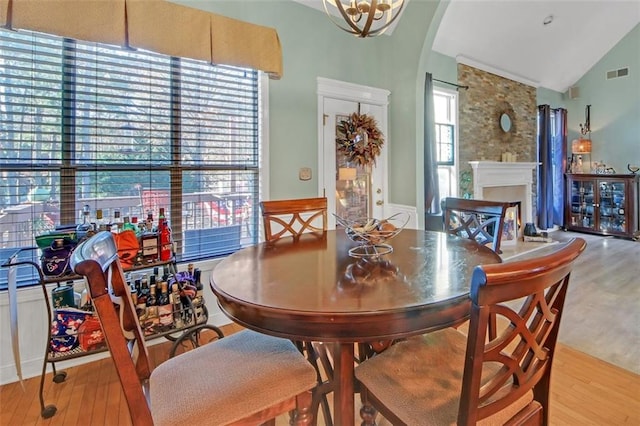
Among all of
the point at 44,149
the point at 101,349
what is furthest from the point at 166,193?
the point at 101,349

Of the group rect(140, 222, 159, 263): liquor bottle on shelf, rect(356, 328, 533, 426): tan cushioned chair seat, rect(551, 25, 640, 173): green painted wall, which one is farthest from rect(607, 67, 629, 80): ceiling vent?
rect(140, 222, 159, 263): liquor bottle on shelf

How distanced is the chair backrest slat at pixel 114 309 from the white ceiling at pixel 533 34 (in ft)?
15.6

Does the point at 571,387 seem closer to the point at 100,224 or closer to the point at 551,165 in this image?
the point at 100,224

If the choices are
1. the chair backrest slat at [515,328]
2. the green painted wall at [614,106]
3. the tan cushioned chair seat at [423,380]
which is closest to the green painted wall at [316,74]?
the tan cushioned chair seat at [423,380]

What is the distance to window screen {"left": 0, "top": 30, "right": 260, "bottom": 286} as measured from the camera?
6.71 feet

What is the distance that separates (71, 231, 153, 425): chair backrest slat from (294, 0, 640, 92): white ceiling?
12.4 ft

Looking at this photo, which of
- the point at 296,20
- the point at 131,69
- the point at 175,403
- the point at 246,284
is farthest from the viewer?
the point at 296,20

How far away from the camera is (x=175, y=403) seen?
1015 millimetres

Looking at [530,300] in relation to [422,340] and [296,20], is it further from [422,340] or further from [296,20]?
[296,20]

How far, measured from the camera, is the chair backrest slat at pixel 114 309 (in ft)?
2.83

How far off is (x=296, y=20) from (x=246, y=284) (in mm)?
2836

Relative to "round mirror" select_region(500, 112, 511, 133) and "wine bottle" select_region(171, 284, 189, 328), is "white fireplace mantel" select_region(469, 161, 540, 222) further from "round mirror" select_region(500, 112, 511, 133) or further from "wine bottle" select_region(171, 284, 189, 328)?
"wine bottle" select_region(171, 284, 189, 328)

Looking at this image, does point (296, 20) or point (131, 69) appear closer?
point (131, 69)

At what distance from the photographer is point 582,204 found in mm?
6512
